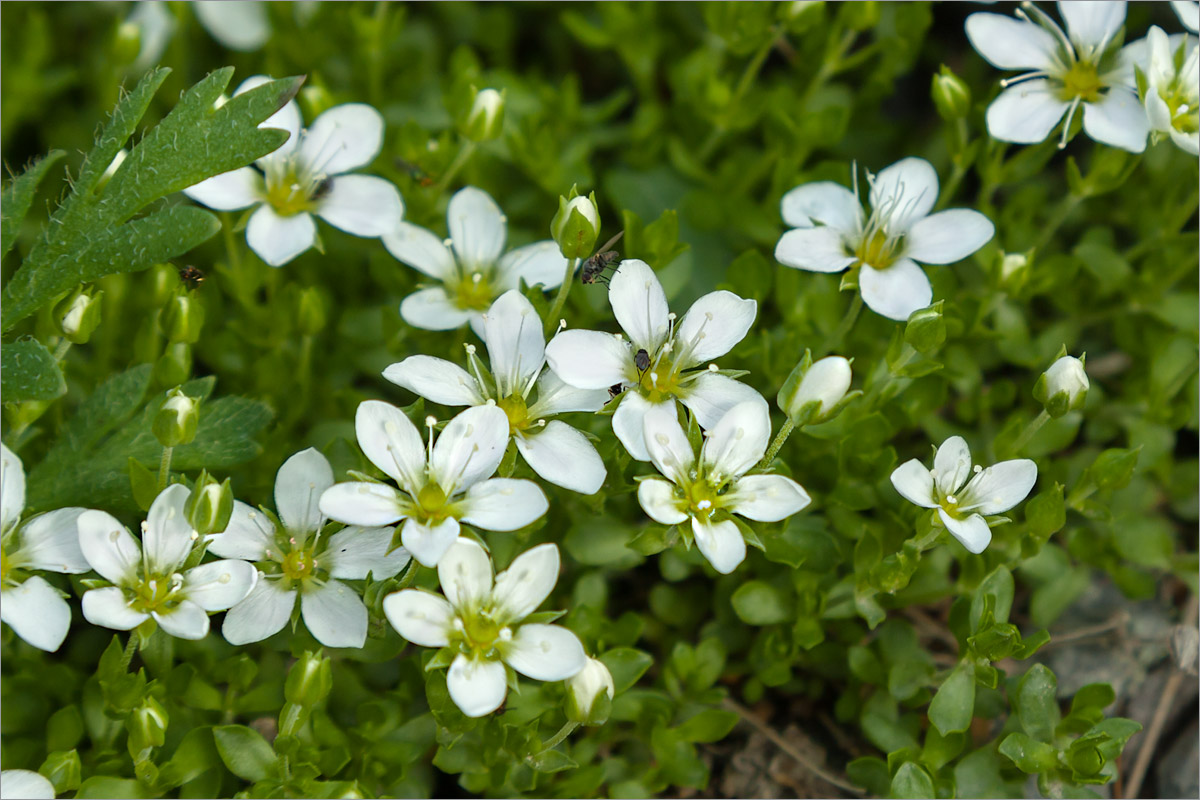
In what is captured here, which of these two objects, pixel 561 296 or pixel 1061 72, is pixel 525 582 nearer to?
pixel 561 296

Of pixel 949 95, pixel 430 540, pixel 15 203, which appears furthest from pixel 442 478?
pixel 949 95

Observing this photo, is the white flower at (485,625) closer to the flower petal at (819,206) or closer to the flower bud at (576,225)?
the flower bud at (576,225)

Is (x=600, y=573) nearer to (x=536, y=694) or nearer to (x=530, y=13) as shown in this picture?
(x=536, y=694)

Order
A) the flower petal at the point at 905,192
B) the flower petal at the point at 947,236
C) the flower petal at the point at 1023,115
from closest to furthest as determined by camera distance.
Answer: the flower petal at the point at 947,236
the flower petal at the point at 905,192
the flower petal at the point at 1023,115

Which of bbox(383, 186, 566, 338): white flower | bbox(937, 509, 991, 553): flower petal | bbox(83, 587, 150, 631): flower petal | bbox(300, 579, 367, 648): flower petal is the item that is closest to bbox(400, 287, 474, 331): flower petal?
bbox(383, 186, 566, 338): white flower

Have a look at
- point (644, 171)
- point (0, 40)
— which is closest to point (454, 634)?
point (644, 171)

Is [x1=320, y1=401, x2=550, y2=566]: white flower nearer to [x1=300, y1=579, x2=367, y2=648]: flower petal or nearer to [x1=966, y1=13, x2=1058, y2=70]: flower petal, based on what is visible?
[x1=300, y1=579, x2=367, y2=648]: flower petal

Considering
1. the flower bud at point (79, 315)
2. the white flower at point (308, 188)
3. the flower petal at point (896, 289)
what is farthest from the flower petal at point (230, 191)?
the flower petal at point (896, 289)
